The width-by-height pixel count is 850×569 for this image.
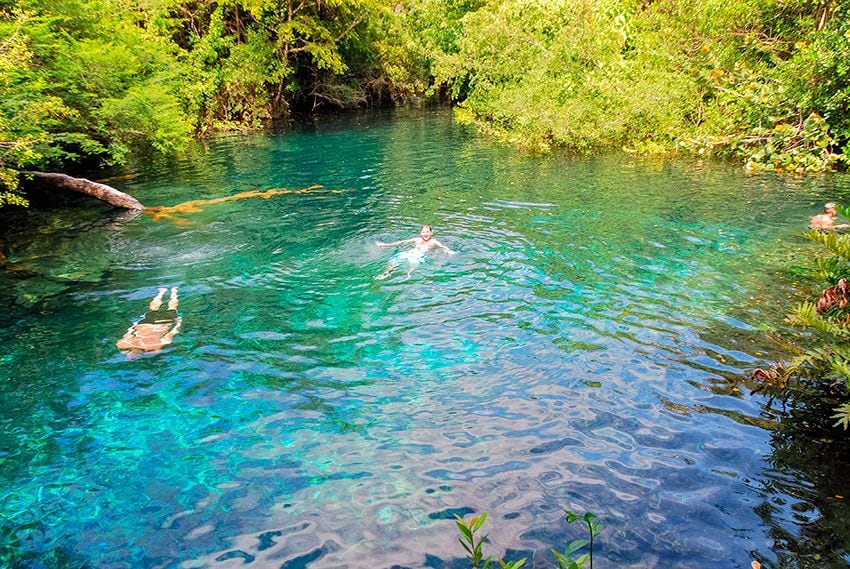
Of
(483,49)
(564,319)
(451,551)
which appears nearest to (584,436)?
(451,551)

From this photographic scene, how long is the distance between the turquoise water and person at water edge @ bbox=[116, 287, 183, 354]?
0.60 feet

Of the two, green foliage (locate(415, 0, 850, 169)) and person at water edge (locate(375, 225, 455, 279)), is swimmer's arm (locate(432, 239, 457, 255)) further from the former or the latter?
green foliage (locate(415, 0, 850, 169))

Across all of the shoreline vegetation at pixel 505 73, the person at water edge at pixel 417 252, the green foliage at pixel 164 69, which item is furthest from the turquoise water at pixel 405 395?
the shoreline vegetation at pixel 505 73

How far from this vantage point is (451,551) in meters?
4.50

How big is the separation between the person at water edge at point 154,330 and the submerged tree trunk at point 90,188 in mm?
7095

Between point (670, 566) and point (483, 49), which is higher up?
point (483, 49)

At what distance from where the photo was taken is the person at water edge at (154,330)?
796 cm

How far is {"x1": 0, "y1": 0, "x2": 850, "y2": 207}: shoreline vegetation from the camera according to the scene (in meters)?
15.0

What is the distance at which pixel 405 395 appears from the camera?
673 cm

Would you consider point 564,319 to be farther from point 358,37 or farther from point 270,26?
point 358,37

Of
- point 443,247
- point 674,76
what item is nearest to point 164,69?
point 443,247

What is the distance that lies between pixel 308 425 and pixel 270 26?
33.9 m

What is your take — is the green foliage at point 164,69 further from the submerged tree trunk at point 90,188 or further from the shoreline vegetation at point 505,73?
the submerged tree trunk at point 90,188

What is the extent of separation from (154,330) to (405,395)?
4435mm
